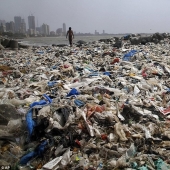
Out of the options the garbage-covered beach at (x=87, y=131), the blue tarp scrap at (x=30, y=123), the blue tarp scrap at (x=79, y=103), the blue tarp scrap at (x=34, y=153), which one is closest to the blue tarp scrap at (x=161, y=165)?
the garbage-covered beach at (x=87, y=131)

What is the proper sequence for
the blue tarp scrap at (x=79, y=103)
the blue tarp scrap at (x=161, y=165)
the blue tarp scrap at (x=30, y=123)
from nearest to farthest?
the blue tarp scrap at (x=161, y=165)
the blue tarp scrap at (x=30, y=123)
the blue tarp scrap at (x=79, y=103)

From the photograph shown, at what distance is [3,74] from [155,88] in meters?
4.90

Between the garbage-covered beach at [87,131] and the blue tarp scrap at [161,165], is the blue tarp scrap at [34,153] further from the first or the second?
the blue tarp scrap at [161,165]

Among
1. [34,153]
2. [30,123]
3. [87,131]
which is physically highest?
[30,123]

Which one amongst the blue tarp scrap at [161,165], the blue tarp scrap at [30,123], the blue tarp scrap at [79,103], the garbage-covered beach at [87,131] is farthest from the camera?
the blue tarp scrap at [79,103]

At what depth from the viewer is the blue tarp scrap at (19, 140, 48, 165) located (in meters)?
2.80

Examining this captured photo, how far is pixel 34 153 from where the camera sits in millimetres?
2859

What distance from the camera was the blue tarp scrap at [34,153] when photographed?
280cm

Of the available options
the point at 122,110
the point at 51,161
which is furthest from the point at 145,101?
the point at 51,161

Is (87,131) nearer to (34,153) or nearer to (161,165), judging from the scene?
(34,153)

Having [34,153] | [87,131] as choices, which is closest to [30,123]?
[34,153]

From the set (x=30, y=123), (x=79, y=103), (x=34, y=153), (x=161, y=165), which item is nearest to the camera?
(x=161, y=165)

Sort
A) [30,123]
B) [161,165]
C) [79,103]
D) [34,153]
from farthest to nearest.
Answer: [79,103] < [30,123] < [34,153] < [161,165]

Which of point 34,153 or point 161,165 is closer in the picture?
point 161,165
